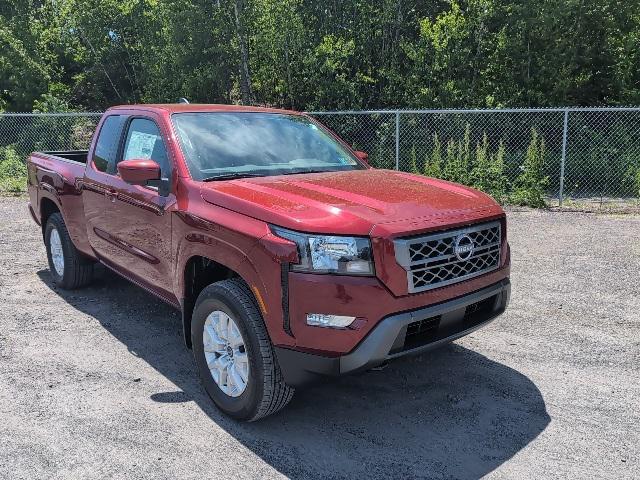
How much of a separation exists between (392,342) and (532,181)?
28.7 ft

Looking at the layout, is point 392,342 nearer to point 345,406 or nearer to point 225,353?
point 345,406

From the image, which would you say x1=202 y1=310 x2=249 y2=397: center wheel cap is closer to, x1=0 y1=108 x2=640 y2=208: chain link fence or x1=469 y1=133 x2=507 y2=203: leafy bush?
x1=0 y1=108 x2=640 y2=208: chain link fence

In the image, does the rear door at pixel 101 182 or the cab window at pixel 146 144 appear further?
the rear door at pixel 101 182

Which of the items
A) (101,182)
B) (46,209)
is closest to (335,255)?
(101,182)

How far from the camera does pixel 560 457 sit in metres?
3.06

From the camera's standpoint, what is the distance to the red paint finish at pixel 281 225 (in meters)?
2.95

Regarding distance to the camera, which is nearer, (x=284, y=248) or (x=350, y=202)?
(x=284, y=248)

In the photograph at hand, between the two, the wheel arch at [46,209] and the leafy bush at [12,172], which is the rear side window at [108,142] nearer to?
the wheel arch at [46,209]

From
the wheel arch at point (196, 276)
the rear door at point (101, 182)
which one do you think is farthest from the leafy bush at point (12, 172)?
the wheel arch at point (196, 276)

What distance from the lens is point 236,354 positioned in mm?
3377

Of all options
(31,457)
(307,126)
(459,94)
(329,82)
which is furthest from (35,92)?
(31,457)

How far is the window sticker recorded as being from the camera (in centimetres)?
433

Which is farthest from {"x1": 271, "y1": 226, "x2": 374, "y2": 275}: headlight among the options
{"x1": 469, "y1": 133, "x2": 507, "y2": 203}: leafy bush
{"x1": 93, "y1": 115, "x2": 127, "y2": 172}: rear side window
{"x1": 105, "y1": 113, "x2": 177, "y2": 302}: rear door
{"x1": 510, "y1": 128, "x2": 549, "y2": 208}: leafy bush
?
{"x1": 469, "y1": 133, "x2": 507, "y2": 203}: leafy bush

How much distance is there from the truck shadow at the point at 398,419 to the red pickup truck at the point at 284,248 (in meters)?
0.29
